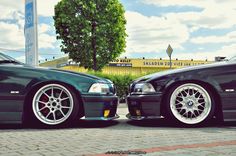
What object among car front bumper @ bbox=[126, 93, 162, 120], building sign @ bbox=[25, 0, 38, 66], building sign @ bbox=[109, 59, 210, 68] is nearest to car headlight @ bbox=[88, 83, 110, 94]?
car front bumper @ bbox=[126, 93, 162, 120]

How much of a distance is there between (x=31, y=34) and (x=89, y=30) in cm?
1416

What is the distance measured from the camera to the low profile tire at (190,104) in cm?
576

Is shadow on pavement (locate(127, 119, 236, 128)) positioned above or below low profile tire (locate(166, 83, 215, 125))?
below

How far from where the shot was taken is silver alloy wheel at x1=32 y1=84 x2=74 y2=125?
572 centimetres

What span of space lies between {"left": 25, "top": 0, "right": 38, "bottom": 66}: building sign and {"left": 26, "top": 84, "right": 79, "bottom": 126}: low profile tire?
7.52 meters

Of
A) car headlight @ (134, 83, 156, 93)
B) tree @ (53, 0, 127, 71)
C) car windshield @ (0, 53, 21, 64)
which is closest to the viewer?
car headlight @ (134, 83, 156, 93)

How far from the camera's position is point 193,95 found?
577cm

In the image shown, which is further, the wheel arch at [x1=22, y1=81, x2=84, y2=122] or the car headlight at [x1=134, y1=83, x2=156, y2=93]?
the car headlight at [x1=134, y1=83, x2=156, y2=93]

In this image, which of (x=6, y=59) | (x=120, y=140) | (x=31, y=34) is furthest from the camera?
(x=31, y=34)

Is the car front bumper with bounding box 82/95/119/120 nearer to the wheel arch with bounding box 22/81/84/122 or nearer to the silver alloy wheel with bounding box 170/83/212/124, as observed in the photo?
the wheel arch with bounding box 22/81/84/122

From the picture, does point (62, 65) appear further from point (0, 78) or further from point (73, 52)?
point (0, 78)

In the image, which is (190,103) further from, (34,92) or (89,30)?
(89,30)

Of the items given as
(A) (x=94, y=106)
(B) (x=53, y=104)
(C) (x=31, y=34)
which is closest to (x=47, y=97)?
(B) (x=53, y=104)

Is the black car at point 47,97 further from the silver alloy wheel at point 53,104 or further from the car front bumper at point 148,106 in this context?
the car front bumper at point 148,106
